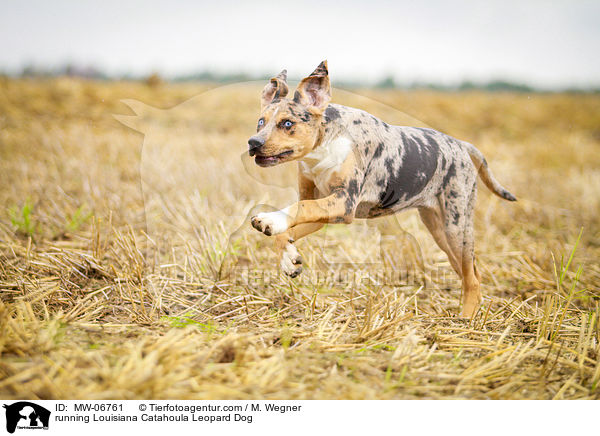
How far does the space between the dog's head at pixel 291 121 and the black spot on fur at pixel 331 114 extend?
0.16 ft

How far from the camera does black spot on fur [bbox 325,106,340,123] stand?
1.85 m

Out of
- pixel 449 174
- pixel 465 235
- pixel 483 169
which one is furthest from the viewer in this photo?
pixel 483 169

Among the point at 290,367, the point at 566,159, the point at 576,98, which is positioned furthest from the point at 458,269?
the point at 576,98

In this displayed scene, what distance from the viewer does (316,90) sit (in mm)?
1788

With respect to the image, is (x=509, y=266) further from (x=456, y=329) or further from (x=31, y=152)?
(x=31, y=152)

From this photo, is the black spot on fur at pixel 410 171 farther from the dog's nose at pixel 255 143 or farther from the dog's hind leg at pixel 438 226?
the dog's nose at pixel 255 143

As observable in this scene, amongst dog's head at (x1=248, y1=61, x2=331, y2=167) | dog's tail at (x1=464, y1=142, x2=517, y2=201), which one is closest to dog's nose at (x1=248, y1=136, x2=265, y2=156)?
dog's head at (x1=248, y1=61, x2=331, y2=167)

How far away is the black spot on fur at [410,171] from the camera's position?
2.07 m

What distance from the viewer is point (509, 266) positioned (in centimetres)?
346

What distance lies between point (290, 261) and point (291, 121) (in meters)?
0.57
